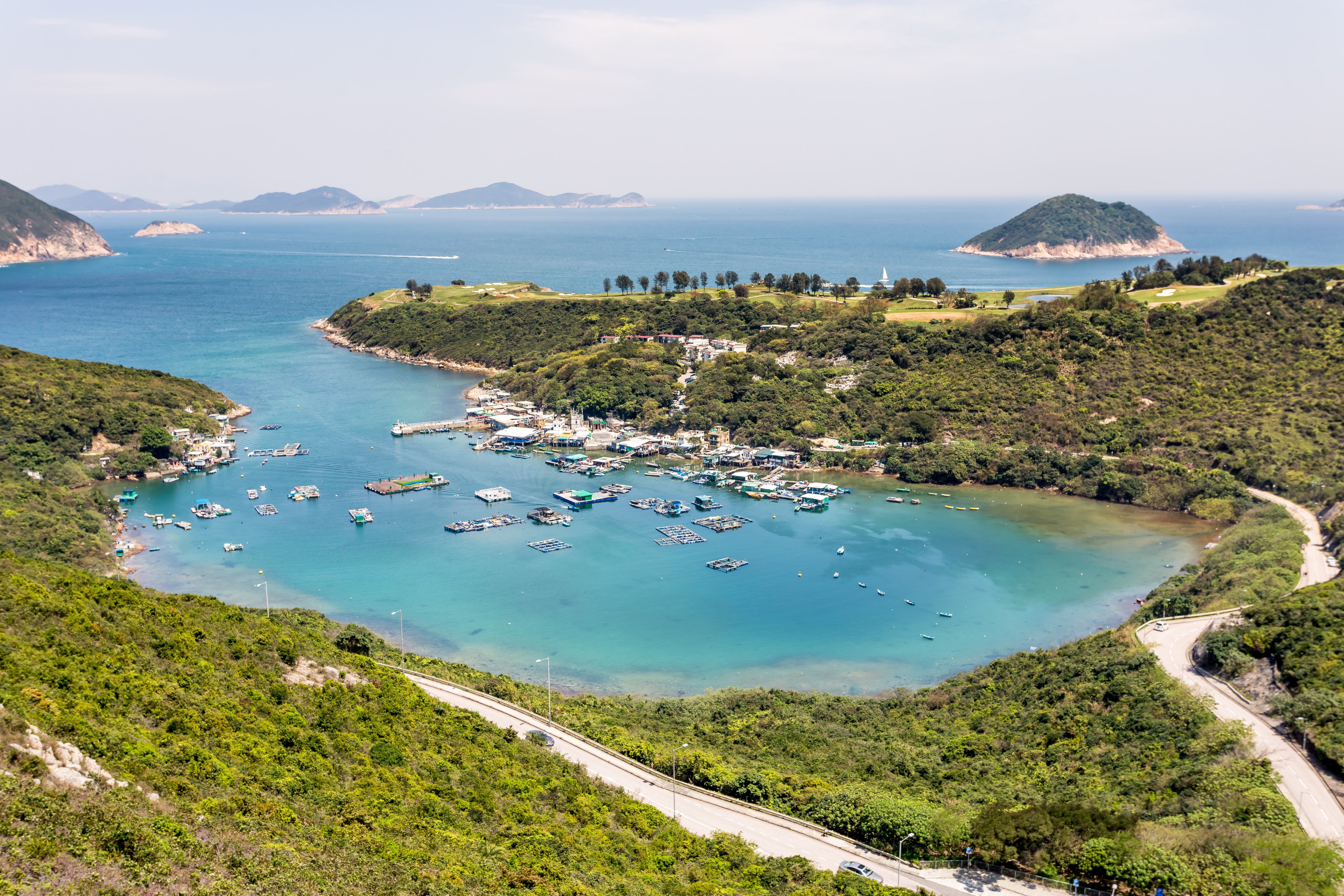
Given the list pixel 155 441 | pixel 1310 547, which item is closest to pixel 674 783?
pixel 1310 547

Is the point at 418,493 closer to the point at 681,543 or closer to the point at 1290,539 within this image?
the point at 681,543

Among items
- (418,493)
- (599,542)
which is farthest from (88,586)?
(418,493)

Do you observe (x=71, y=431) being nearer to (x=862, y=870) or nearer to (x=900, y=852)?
(x=862, y=870)

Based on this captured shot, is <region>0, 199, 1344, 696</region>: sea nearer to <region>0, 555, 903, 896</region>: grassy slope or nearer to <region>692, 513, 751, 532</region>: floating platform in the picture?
<region>692, 513, 751, 532</region>: floating platform

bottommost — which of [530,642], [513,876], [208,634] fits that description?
[530,642]

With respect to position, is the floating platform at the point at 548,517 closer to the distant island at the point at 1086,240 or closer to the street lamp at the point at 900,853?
the street lamp at the point at 900,853
